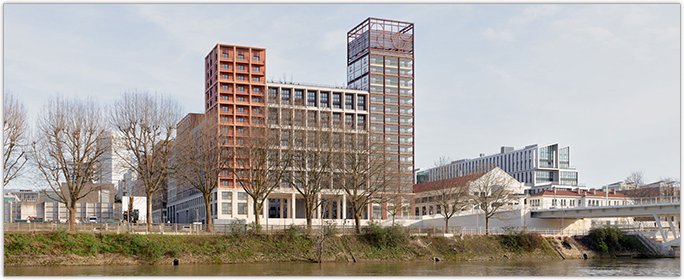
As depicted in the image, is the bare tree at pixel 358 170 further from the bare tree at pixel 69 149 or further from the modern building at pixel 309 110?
the bare tree at pixel 69 149

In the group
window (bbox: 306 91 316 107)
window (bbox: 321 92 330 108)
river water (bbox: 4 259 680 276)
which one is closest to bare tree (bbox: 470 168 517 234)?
river water (bbox: 4 259 680 276)

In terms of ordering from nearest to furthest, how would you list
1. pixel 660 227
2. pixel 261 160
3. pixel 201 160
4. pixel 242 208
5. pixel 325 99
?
pixel 261 160 → pixel 201 160 → pixel 660 227 → pixel 242 208 → pixel 325 99

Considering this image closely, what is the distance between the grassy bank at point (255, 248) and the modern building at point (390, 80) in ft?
183

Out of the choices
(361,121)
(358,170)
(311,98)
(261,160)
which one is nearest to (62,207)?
(311,98)

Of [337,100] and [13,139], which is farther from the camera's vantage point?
[337,100]

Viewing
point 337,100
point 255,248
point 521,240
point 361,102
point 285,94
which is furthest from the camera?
point 361,102

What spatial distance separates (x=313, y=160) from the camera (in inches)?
2921

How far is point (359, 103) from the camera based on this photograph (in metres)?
118

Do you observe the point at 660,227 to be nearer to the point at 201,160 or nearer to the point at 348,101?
the point at 201,160

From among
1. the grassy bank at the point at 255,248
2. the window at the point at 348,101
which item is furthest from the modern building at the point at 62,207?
the grassy bank at the point at 255,248

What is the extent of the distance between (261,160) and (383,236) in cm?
1293

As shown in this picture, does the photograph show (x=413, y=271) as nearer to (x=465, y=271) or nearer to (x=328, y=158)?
(x=465, y=271)

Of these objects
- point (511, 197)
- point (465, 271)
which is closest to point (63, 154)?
point (465, 271)

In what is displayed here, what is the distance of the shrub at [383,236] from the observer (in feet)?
221
